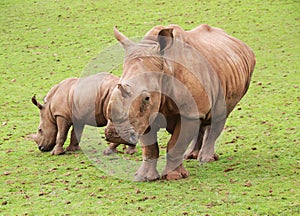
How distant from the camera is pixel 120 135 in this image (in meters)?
6.61

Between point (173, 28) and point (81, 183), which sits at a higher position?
point (173, 28)

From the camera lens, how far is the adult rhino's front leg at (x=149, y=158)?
7.58m

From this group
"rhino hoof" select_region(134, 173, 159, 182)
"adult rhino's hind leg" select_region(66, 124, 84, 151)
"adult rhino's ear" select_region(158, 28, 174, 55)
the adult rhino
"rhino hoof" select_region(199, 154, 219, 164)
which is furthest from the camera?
"adult rhino's hind leg" select_region(66, 124, 84, 151)

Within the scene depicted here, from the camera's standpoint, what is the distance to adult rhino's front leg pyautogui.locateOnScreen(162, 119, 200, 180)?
7.43 meters

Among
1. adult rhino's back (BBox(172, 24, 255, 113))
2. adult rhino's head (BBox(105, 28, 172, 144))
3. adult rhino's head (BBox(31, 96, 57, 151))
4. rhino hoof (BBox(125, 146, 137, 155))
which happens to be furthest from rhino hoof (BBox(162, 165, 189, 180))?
adult rhino's head (BBox(31, 96, 57, 151))

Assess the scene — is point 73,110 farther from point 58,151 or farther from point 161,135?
point 161,135

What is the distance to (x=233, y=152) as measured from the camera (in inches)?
362

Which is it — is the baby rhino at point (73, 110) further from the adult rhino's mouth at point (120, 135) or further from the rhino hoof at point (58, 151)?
the adult rhino's mouth at point (120, 135)

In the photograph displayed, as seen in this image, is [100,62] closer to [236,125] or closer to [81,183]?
[236,125]

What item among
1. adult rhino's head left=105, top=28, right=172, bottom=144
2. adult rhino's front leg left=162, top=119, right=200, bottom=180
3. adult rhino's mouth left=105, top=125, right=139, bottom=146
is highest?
adult rhino's head left=105, top=28, right=172, bottom=144

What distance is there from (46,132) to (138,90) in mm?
3451

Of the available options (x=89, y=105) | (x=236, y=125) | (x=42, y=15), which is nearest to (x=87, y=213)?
(x=89, y=105)

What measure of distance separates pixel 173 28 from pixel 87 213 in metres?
2.45

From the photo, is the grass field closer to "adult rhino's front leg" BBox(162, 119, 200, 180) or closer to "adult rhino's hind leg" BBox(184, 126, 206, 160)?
"adult rhino's front leg" BBox(162, 119, 200, 180)
